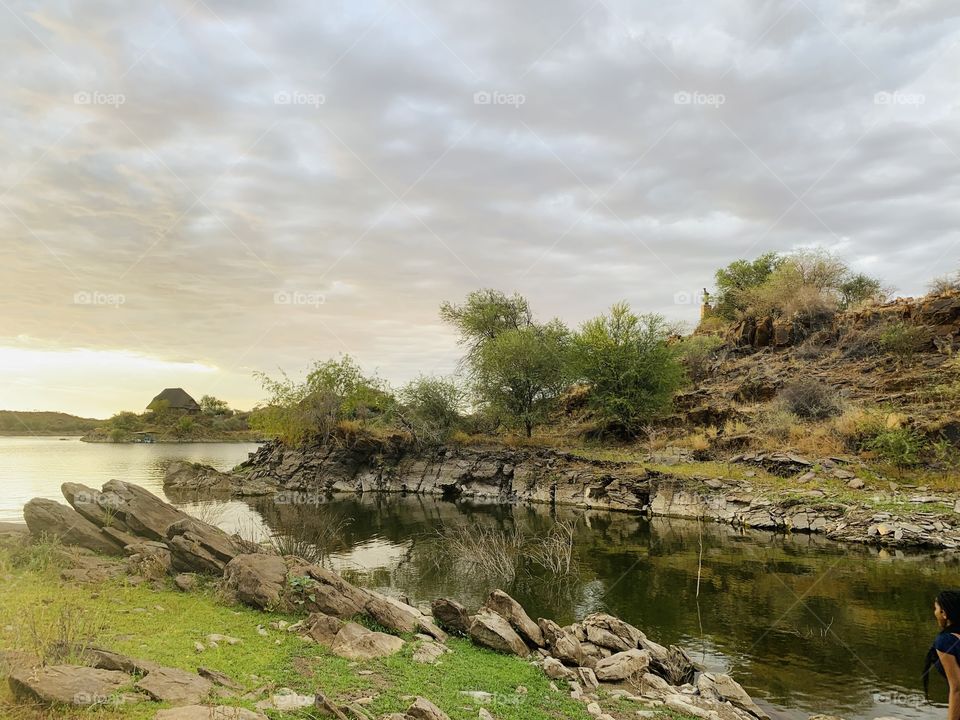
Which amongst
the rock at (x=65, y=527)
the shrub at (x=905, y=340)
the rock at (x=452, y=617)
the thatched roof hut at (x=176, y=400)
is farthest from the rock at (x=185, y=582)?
the thatched roof hut at (x=176, y=400)

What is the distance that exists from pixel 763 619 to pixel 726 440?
23172 millimetres

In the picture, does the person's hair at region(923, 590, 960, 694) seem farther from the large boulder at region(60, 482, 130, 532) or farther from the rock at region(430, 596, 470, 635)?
the large boulder at region(60, 482, 130, 532)

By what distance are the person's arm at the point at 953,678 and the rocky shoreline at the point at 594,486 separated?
2027 cm

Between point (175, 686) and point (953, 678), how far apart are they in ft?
29.3

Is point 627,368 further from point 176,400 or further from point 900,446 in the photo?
point 176,400

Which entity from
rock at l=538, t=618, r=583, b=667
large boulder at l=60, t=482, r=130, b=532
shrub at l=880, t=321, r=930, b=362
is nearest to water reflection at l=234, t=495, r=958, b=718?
rock at l=538, t=618, r=583, b=667

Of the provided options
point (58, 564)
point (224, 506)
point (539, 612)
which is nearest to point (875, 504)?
point (539, 612)

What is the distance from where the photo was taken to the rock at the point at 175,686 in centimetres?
646

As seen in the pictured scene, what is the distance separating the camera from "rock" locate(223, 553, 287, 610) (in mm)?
11266

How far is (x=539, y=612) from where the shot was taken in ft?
51.1

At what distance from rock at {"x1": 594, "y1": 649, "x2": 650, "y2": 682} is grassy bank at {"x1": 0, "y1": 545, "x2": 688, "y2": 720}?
50.2 inches

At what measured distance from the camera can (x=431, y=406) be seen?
170ft

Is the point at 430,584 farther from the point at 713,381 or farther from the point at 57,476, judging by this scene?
the point at 713,381

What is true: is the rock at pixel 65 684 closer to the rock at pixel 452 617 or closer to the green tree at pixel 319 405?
the rock at pixel 452 617
